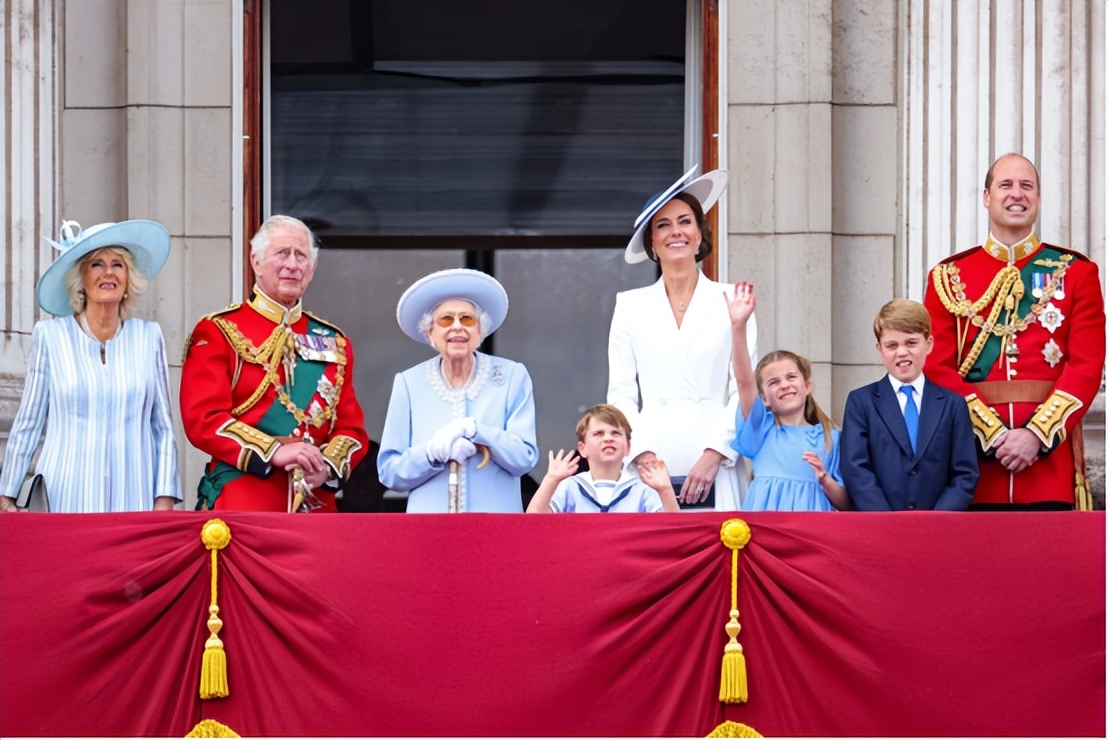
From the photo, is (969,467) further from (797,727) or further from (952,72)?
(952,72)

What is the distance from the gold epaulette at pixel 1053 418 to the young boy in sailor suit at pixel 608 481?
1.30 metres

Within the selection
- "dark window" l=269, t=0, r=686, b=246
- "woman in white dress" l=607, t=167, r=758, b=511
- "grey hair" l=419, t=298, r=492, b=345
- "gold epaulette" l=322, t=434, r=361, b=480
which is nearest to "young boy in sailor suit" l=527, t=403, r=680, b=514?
"woman in white dress" l=607, t=167, r=758, b=511

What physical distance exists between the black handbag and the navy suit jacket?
9.02ft

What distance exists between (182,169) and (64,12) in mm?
929

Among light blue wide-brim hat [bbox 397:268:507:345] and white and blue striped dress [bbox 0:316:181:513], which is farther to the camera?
light blue wide-brim hat [bbox 397:268:507:345]

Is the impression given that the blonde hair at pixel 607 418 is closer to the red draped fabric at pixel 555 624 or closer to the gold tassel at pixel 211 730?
the red draped fabric at pixel 555 624

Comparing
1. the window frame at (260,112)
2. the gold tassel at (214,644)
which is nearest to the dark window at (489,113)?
the window frame at (260,112)

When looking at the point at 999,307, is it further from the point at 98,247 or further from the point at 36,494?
the point at 36,494

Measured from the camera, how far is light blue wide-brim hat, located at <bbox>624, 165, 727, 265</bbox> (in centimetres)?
762

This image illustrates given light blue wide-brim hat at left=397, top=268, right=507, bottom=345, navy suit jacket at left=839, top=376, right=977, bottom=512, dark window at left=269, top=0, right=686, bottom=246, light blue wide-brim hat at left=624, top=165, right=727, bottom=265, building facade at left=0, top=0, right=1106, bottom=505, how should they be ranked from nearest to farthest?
1. navy suit jacket at left=839, top=376, right=977, bottom=512
2. light blue wide-brim hat at left=397, top=268, right=507, bottom=345
3. light blue wide-brim hat at left=624, top=165, right=727, bottom=265
4. building facade at left=0, top=0, right=1106, bottom=505
5. dark window at left=269, top=0, right=686, bottom=246

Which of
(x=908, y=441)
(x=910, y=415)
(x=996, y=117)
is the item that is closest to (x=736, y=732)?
(x=908, y=441)

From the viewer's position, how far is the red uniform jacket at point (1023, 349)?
286 inches

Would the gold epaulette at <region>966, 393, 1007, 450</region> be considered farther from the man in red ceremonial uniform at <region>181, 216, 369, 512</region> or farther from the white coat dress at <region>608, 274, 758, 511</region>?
the man in red ceremonial uniform at <region>181, 216, 369, 512</region>

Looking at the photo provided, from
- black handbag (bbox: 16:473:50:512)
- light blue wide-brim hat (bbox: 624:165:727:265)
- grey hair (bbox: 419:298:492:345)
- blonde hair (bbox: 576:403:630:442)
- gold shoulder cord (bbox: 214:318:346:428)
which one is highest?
light blue wide-brim hat (bbox: 624:165:727:265)
